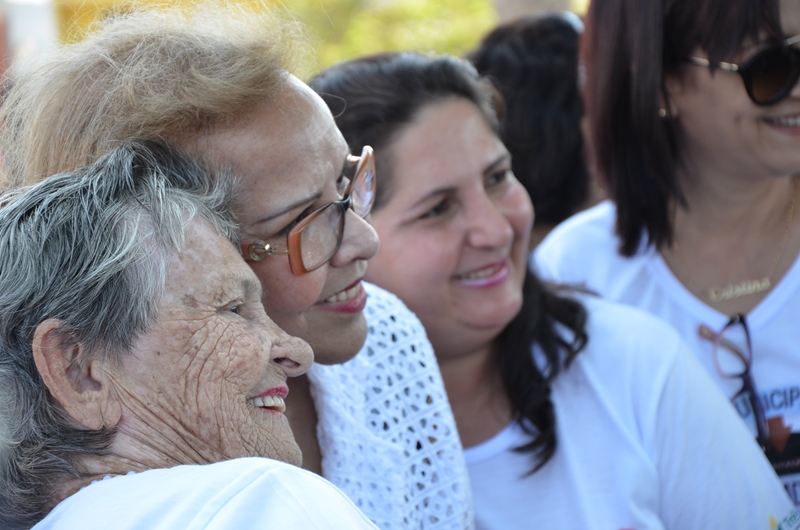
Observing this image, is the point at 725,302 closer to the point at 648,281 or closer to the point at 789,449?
the point at 648,281

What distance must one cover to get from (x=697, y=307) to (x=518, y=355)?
657mm

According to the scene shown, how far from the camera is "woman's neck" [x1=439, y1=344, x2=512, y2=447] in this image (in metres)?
2.45

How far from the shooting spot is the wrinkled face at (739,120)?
2.60 meters

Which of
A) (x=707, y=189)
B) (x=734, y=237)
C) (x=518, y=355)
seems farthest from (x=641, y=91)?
(x=518, y=355)

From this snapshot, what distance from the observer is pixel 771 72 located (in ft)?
8.36

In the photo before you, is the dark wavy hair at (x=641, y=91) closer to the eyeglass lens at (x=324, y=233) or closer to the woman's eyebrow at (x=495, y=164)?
the woman's eyebrow at (x=495, y=164)

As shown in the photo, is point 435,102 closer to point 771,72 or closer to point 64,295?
point 771,72

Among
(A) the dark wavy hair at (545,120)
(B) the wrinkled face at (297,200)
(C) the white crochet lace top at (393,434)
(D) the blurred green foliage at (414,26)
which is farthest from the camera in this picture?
(D) the blurred green foliage at (414,26)

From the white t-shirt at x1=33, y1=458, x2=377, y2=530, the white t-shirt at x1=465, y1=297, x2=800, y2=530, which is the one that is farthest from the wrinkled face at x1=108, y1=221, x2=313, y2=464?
the white t-shirt at x1=465, y1=297, x2=800, y2=530

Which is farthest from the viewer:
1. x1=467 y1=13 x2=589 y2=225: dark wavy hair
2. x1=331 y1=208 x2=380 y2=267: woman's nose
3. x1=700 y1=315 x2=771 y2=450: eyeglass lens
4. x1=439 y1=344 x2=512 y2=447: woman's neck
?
x1=467 y1=13 x2=589 y2=225: dark wavy hair

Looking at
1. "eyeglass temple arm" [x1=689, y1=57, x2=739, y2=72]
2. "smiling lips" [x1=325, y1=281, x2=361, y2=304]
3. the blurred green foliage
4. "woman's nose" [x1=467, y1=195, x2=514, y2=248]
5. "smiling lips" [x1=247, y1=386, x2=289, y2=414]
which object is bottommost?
the blurred green foliage

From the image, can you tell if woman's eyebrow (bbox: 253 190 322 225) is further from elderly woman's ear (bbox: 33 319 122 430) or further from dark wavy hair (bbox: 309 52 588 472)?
dark wavy hair (bbox: 309 52 588 472)

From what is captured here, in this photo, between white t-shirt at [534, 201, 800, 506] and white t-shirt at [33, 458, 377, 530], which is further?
white t-shirt at [534, 201, 800, 506]

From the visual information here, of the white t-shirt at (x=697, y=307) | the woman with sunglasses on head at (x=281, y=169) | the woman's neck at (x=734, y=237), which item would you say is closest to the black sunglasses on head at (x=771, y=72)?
the woman's neck at (x=734, y=237)
